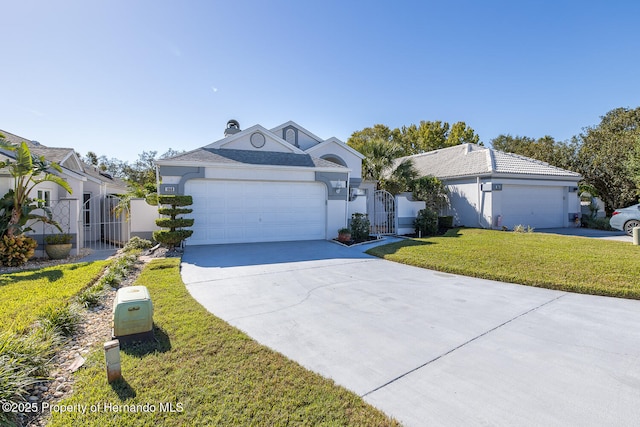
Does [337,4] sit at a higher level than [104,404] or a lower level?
higher

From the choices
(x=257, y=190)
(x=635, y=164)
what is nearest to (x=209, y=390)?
(x=257, y=190)

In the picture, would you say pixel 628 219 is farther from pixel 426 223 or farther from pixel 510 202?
pixel 426 223

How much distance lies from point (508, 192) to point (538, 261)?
32.7ft

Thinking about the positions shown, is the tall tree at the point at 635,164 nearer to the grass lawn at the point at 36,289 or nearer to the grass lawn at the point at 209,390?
the grass lawn at the point at 209,390

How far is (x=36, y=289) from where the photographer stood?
6188 mm

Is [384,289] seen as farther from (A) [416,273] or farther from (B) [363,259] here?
(B) [363,259]

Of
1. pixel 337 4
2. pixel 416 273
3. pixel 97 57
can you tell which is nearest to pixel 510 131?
pixel 337 4

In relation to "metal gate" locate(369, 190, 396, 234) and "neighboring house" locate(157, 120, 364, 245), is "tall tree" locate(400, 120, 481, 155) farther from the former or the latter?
"neighboring house" locate(157, 120, 364, 245)

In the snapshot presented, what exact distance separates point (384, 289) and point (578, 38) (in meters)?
13.4

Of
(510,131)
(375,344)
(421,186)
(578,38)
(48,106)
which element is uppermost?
(510,131)

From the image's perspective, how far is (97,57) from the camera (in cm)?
998

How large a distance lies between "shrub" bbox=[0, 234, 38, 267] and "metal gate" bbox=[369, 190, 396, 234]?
13048 millimetres

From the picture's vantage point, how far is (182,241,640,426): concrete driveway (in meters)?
2.77

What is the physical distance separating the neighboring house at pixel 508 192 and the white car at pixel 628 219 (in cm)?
335
